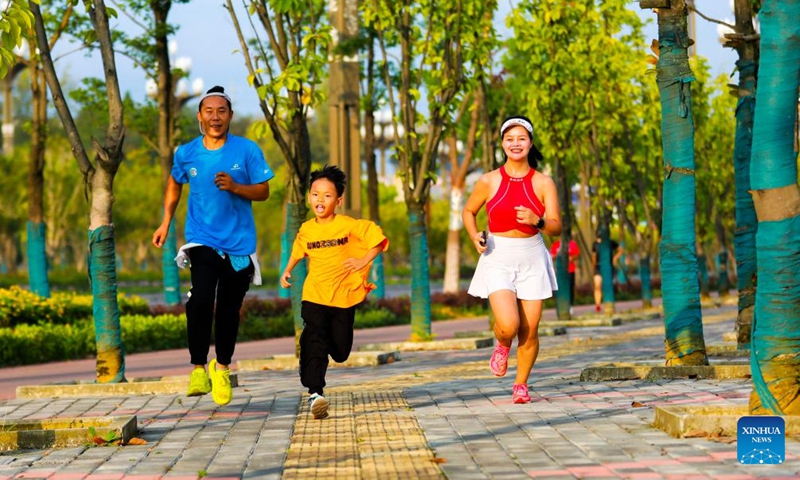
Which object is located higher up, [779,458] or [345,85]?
[345,85]

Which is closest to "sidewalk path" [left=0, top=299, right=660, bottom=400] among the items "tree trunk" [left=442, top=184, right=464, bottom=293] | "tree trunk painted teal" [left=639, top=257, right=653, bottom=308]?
"tree trunk painted teal" [left=639, top=257, right=653, bottom=308]

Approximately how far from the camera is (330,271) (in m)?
9.62

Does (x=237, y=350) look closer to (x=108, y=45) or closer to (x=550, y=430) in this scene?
(x=108, y=45)

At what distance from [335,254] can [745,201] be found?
6.33 m

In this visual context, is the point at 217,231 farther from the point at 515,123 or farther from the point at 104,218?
the point at 104,218

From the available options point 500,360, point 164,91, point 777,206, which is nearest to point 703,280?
point 164,91

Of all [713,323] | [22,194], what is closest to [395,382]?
[713,323]

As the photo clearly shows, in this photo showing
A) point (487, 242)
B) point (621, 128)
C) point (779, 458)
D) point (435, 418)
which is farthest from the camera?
point (621, 128)

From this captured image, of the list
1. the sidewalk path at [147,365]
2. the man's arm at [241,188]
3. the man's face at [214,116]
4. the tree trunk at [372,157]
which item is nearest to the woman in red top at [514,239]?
the man's arm at [241,188]

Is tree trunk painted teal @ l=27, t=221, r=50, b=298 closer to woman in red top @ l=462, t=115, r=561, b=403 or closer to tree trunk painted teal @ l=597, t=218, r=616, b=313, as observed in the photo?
tree trunk painted teal @ l=597, t=218, r=616, b=313

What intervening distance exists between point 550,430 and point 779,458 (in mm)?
2039

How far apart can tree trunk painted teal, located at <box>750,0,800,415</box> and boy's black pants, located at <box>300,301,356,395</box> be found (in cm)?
296

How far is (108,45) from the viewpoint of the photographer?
1248 cm

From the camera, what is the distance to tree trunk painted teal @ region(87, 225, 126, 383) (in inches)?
478
